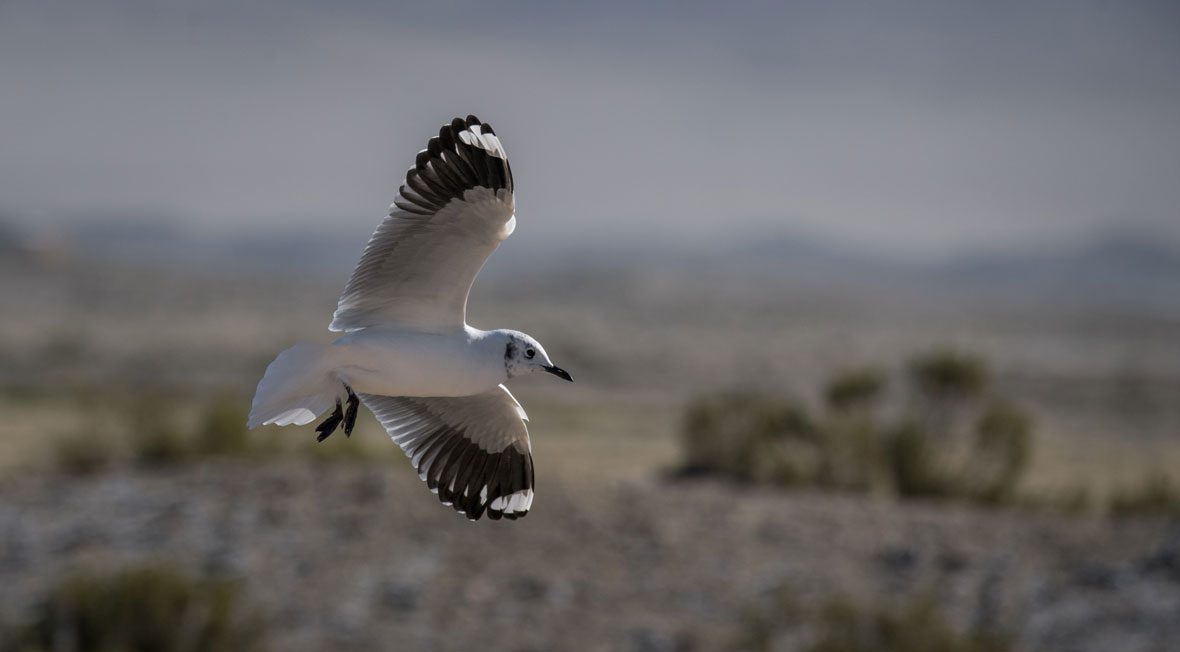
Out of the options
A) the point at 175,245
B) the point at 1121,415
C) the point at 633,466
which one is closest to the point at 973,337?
the point at 1121,415

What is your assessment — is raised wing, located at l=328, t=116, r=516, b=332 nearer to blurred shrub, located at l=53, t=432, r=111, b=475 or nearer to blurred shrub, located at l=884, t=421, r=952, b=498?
blurred shrub, located at l=53, t=432, r=111, b=475

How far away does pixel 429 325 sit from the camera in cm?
386

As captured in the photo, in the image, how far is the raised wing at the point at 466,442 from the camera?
13.9 feet

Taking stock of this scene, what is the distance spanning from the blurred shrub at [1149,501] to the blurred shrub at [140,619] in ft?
32.3

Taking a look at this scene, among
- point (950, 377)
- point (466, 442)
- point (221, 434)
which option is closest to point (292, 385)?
point (466, 442)

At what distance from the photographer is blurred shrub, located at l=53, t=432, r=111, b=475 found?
1380 centimetres

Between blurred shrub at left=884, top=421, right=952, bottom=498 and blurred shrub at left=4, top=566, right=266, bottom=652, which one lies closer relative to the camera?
blurred shrub at left=4, top=566, right=266, bottom=652

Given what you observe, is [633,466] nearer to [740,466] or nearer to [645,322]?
[740,466]

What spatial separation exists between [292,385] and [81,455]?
11.3 metres

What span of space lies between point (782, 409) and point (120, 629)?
9.91 meters

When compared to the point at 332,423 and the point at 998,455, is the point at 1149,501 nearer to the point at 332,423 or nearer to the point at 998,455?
the point at 998,455

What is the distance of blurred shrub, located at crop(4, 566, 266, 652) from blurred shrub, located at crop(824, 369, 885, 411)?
32.5ft

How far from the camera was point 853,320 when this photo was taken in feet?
277

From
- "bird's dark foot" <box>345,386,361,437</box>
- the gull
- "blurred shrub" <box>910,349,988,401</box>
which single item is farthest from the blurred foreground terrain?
"bird's dark foot" <box>345,386,361,437</box>
